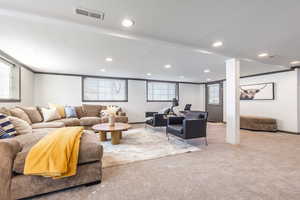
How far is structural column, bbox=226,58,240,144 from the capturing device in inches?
132

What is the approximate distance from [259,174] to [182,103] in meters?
5.81

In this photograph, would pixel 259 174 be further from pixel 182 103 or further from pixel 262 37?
pixel 182 103

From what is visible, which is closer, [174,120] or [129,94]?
[174,120]

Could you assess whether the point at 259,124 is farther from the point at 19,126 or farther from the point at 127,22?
the point at 19,126

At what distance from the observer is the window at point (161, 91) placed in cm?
710

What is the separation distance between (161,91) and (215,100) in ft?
9.67

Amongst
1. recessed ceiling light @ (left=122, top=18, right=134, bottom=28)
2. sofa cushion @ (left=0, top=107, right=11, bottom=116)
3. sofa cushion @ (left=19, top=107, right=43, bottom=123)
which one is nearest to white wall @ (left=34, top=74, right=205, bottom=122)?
sofa cushion @ (left=19, top=107, right=43, bottom=123)

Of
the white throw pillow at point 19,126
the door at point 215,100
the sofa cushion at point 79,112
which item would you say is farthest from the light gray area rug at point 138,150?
the door at point 215,100

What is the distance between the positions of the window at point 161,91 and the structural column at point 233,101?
4.05 meters

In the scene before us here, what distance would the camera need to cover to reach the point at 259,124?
4.94 meters

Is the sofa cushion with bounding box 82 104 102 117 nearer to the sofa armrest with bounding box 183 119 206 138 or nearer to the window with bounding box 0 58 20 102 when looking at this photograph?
the window with bounding box 0 58 20 102

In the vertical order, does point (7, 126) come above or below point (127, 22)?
below

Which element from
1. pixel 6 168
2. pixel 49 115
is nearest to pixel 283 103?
pixel 6 168

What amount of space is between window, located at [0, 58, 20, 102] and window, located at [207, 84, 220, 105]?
315 inches
